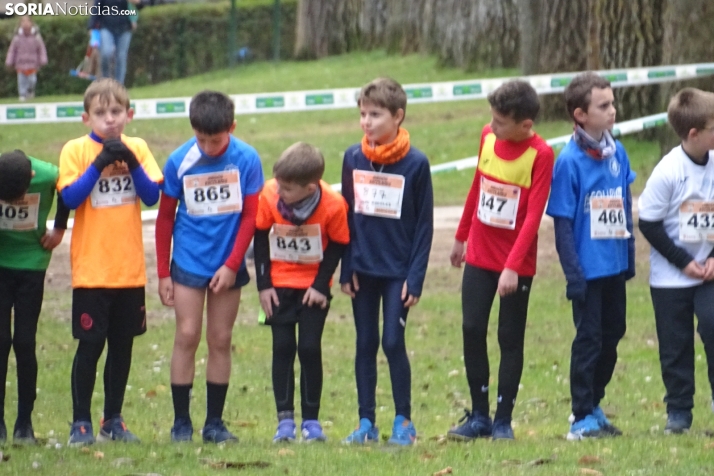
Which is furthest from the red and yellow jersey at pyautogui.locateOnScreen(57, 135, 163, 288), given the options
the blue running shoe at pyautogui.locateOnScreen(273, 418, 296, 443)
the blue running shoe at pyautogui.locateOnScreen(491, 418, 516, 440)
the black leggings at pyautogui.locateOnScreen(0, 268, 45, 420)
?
the blue running shoe at pyautogui.locateOnScreen(491, 418, 516, 440)

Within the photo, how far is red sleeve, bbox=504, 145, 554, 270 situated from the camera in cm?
632

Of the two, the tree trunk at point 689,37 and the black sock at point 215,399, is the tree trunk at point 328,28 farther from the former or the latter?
the black sock at point 215,399

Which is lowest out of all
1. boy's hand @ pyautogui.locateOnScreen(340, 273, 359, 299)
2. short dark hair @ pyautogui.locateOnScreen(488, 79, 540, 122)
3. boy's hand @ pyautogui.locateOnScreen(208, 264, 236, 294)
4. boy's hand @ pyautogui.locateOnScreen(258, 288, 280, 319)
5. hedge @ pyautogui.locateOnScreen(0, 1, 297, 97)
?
hedge @ pyautogui.locateOnScreen(0, 1, 297, 97)

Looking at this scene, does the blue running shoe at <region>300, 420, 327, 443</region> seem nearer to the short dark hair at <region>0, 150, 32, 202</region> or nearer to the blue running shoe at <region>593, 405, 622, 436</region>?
the blue running shoe at <region>593, 405, 622, 436</region>

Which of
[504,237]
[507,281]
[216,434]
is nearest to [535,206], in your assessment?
[504,237]

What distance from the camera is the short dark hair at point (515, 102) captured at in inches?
249

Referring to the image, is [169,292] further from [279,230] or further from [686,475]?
[686,475]

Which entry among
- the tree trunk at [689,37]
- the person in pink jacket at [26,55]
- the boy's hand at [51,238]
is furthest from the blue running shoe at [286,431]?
the person in pink jacket at [26,55]

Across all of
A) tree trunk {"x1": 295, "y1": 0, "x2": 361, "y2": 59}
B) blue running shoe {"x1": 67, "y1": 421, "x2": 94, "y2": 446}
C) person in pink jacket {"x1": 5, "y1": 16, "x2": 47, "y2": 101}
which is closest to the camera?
blue running shoe {"x1": 67, "y1": 421, "x2": 94, "y2": 446}

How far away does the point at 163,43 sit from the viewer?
106 ft

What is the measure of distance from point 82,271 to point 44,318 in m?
4.47

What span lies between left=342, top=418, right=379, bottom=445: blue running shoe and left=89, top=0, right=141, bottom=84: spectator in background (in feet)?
52.1

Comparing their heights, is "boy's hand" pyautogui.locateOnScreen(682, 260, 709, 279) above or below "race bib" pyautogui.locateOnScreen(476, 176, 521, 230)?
below

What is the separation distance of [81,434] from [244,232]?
1329 millimetres
